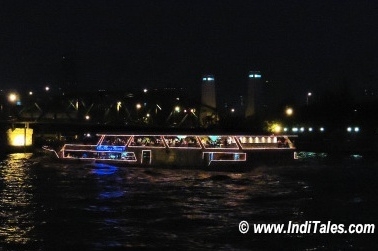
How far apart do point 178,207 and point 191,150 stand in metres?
27.6

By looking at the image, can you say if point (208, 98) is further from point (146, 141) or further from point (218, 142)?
point (218, 142)

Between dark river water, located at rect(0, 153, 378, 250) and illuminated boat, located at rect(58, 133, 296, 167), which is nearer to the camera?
dark river water, located at rect(0, 153, 378, 250)

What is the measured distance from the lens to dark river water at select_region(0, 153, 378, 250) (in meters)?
25.9

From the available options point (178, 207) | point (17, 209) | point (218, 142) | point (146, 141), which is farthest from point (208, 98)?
point (17, 209)

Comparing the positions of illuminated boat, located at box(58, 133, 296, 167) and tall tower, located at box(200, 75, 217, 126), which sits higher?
tall tower, located at box(200, 75, 217, 126)

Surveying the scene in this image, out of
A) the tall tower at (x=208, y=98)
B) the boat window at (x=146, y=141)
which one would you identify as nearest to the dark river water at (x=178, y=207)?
the boat window at (x=146, y=141)

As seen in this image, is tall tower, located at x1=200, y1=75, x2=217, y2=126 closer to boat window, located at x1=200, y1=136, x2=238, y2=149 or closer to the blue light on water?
the blue light on water

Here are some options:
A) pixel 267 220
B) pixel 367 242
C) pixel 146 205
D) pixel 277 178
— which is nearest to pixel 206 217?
pixel 267 220

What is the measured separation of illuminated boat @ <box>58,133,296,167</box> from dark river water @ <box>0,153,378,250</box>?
1.92m

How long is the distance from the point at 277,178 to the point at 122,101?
12965 cm

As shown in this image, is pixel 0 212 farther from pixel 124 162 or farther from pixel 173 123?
pixel 173 123

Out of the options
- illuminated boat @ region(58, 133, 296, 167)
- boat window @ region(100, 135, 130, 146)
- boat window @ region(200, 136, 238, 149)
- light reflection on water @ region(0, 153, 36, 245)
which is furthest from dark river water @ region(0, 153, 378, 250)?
boat window @ region(100, 135, 130, 146)

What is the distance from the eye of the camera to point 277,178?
5294cm

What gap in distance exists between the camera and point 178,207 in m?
35.8
